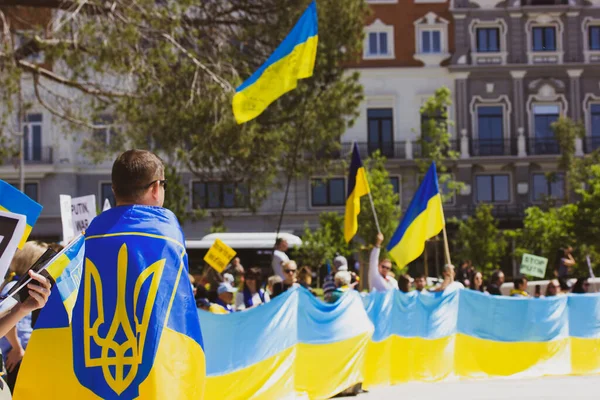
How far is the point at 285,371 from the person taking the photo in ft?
36.8

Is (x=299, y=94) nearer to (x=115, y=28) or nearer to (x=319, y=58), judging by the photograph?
(x=319, y=58)

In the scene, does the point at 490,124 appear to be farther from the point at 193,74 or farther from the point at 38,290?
the point at 38,290

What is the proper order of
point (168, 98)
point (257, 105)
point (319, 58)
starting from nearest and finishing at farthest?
point (257, 105) < point (168, 98) < point (319, 58)

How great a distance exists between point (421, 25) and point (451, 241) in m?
10.2

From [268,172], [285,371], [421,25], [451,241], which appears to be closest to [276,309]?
[285,371]

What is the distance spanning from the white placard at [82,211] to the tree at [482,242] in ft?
113

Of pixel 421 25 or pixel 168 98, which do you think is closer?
pixel 168 98

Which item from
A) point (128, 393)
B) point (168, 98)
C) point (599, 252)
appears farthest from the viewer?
point (599, 252)

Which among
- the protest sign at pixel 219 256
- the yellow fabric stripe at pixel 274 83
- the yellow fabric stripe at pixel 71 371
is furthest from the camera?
the protest sign at pixel 219 256

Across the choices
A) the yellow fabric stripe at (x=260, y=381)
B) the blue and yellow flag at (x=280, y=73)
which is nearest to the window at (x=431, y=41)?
the blue and yellow flag at (x=280, y=73)

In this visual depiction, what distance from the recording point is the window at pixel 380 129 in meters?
49.7

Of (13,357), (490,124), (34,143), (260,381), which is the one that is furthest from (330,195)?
(13,357)

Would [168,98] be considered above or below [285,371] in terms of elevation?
above

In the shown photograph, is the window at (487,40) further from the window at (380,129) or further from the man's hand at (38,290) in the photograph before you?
the man's hand at (38,290)
